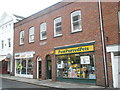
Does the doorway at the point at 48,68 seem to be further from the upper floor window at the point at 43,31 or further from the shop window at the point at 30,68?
the shop window at the point at 30,68

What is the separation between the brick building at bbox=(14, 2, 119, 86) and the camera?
38.4ft

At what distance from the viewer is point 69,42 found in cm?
1424

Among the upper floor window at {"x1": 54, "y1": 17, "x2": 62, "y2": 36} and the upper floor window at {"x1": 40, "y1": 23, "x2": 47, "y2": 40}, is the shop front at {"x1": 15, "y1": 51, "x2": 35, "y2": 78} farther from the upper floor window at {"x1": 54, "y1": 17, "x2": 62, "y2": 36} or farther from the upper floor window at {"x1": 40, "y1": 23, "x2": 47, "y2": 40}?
the upper floor window at {"x1": 54, "y1": 17, "x2": 62, "y2": 36}

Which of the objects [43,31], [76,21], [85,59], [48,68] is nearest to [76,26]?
[76,21]

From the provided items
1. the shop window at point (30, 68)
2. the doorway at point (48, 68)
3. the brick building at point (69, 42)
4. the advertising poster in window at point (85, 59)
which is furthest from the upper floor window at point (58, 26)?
the shop window at point (30, 68)

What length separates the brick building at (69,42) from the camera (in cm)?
1170

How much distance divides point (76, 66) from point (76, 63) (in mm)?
265

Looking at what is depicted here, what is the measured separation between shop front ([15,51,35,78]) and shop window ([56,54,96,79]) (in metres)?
4.76

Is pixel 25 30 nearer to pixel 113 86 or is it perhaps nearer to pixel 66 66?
pixel 66 66

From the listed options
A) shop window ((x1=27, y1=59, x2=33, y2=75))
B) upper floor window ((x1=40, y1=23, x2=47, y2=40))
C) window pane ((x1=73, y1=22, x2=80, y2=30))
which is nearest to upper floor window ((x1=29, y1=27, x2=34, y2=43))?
upper floor window ((x1=40, y1=23, x2=47, y2=40))

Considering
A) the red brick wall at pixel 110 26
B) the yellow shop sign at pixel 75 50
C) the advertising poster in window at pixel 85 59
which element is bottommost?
the advertising poster in window at pixel 85 59

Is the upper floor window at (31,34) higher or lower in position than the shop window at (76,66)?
higher

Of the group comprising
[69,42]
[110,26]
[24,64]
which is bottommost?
[24,64]

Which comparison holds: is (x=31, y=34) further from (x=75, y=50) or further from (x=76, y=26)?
(x=75, y=50)
